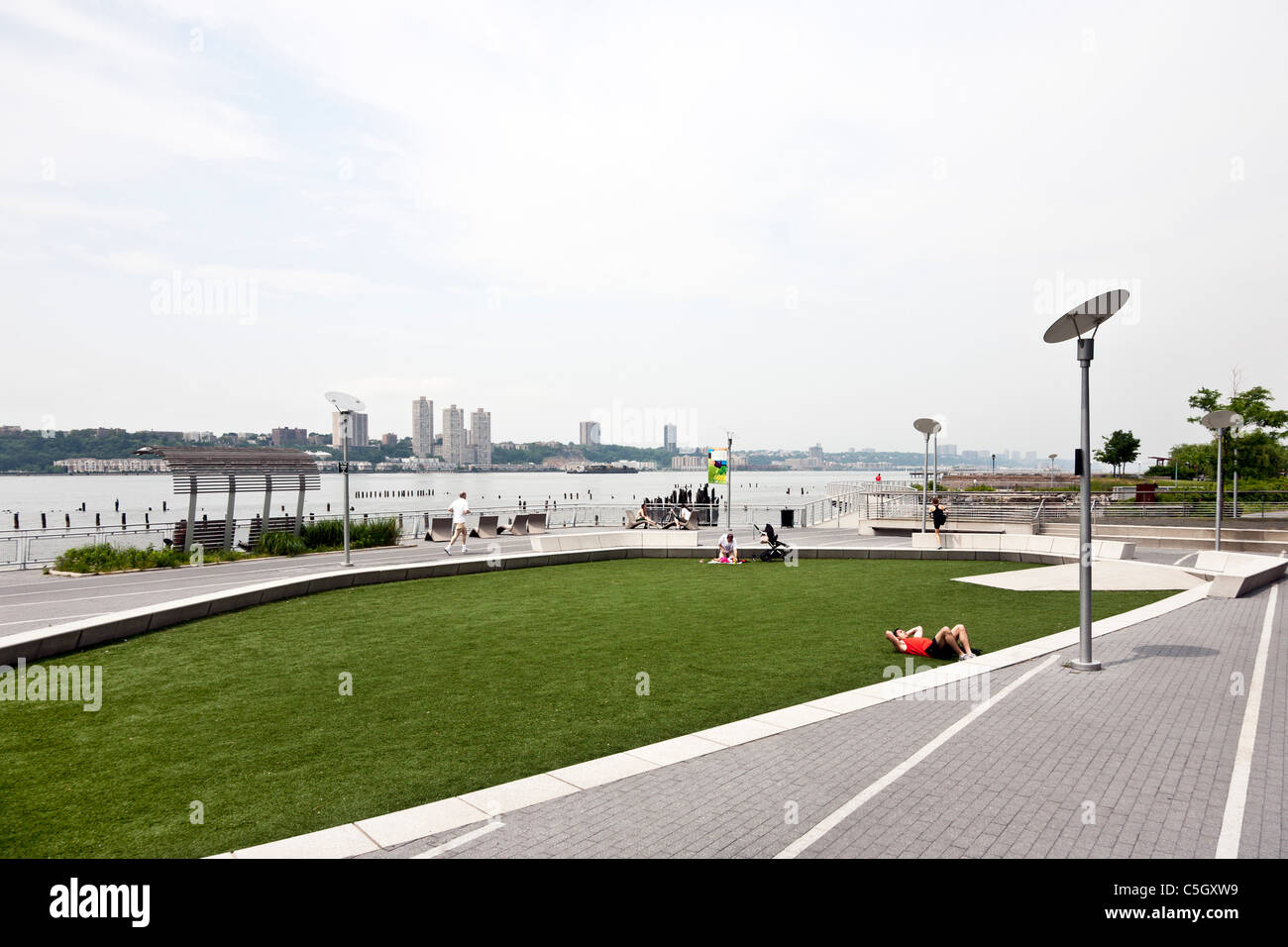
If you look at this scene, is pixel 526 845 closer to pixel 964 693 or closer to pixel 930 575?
pixel 964 693

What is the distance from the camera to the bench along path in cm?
440

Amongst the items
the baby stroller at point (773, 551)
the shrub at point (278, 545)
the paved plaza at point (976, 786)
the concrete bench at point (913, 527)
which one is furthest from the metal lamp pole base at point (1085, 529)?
the shrub at point (278, 545)

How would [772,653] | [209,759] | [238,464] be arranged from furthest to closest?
[238,464]
[772,653]
[209,759]

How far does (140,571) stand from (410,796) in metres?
18.9

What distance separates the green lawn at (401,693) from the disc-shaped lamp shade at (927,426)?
11.8 meters

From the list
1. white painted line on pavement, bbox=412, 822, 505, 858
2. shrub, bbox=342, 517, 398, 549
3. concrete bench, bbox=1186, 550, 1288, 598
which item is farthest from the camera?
shrub, bbox=342, 517, 398, 549

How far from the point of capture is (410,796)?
5.12 metres

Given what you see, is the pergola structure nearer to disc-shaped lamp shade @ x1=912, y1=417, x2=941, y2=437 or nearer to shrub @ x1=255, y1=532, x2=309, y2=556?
shrub @ x1=255, y1=532, x2=309, y2=556

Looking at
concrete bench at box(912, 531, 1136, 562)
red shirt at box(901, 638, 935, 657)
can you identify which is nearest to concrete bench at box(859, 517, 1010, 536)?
concrete bench at box(912, 531, 1136, 562)

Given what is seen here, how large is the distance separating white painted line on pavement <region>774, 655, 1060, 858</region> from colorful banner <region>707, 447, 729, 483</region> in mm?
19616

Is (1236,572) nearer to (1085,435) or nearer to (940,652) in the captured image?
(1085,435)

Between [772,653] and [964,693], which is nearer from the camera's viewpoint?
[964,693]
